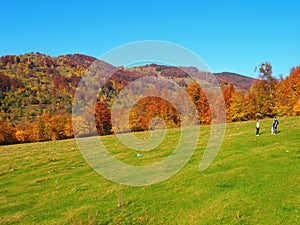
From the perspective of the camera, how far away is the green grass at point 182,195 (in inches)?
564

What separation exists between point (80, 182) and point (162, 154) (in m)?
11.0

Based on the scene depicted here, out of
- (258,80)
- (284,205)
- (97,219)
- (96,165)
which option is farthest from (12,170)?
(258,80)

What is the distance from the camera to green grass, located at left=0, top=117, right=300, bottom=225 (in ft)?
47.0

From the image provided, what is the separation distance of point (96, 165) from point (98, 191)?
30.1ft

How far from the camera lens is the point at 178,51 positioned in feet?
55.0

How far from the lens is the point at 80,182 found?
23344mm

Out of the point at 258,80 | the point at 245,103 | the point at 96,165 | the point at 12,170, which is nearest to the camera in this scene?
the point at 96,165

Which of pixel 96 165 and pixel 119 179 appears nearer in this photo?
pixel 119 179

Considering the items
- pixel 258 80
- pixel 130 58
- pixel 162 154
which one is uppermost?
pixel 258 80

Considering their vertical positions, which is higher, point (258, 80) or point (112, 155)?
point (258, 80)

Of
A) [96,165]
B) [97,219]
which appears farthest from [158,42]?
[96,165]

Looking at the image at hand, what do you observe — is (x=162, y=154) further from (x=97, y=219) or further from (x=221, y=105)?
(x=221, y=105)

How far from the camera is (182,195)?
17422mm

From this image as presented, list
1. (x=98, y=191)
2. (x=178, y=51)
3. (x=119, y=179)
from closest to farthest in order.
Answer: (x=178, y=51) < (x=98, y=191) < (x=119, y=179)
